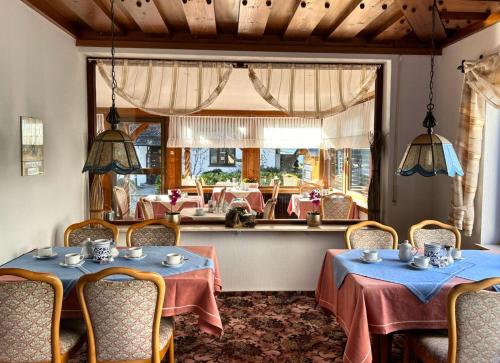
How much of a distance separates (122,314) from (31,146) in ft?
5.77

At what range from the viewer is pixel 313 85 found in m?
4.55

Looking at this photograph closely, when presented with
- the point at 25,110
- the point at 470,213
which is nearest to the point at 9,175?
the point at 25,110

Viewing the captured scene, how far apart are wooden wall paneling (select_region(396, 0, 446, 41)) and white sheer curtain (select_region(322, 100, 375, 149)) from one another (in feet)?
3.04

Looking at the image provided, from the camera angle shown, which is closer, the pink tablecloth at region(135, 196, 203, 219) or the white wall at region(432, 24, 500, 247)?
the white wall at region(432, 24, 500, 247)

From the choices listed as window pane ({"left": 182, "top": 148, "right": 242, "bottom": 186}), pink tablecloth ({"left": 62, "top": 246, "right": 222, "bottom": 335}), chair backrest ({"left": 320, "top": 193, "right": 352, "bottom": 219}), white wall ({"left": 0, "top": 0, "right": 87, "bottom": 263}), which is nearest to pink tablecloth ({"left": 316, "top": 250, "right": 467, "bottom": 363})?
pink tablecloth ({"left": 62, "top": 246, "right": 222, "bottom": 335})

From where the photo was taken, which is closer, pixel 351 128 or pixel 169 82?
pixel 169 82

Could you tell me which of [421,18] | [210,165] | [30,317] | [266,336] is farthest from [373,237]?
[210,165]

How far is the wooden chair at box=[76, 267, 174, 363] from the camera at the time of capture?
2104mm

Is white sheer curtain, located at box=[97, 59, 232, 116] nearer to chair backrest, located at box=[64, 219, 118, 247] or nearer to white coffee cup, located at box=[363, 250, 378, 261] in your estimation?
chair backrest, located at box=[64, 219, 118, 247]

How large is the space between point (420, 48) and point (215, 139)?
4.57m

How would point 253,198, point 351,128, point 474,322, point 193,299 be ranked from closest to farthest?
point 474,322
point 193,299
point 351,128
point 253,198

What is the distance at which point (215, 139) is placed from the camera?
8.18 metres

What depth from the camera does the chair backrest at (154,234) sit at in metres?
3.50

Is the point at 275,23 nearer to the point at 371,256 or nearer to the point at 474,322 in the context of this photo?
the point at 371,256
